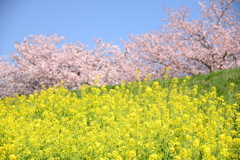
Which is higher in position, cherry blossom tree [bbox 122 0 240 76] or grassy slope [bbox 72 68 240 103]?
cherry blossom tree [bbox 122 0 240 76]

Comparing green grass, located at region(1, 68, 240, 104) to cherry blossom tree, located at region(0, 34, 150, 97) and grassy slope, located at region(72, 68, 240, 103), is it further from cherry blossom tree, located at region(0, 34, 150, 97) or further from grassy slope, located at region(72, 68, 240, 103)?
cherry blossom tree, located at region(0, 34, 150, 97)

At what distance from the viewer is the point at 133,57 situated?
967 inches

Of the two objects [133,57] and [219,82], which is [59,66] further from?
[219,82]

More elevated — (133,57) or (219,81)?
(133,57)

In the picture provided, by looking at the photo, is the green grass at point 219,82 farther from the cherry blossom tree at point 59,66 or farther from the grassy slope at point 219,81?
the cherry blossom tree at point 59,66

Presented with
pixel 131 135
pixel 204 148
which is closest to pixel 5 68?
pixel 131 135

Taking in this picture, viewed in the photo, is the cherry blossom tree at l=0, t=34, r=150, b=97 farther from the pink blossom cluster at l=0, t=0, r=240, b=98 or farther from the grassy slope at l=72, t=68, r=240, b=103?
the grassy slope at l=72, t=68, r=240, b=103

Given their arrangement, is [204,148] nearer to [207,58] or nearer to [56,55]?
[207,58]

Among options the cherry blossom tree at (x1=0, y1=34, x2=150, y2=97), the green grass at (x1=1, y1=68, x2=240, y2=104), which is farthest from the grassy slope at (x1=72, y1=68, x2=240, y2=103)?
the cherry blossom tree at (x1=0, y1=34, x2=150, y2=97)

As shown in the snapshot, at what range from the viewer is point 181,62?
21.7 metres

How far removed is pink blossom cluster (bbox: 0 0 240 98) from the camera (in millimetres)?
21516

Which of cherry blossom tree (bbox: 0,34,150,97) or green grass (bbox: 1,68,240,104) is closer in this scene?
green grass (bbox: 1,68,240,104)

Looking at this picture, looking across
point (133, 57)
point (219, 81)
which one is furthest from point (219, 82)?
point (133, 57)

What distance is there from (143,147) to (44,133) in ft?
10.1
